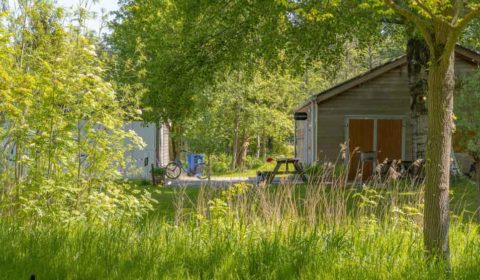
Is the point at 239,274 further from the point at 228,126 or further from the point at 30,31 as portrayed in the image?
the point at 228,126

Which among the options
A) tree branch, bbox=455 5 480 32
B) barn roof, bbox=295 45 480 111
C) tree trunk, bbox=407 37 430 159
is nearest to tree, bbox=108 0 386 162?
tree trunk, bbox=407 37 430 159

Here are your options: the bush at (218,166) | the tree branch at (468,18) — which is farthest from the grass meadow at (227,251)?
the bush at (218,166)

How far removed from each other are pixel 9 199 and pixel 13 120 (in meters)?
0.84

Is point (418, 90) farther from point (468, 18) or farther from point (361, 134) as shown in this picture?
point (468, 18)

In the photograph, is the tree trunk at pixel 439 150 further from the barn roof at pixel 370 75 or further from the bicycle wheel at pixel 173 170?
the bicycle wheel at pixel 173 170

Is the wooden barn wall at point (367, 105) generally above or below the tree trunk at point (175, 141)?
above

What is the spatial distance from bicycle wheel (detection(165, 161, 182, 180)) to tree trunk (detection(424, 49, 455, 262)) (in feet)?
57.7

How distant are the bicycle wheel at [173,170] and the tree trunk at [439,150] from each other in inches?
692

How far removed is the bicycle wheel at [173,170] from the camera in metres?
21.1

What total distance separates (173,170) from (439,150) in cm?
1807

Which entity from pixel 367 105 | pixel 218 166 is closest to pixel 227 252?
pixel 367 105

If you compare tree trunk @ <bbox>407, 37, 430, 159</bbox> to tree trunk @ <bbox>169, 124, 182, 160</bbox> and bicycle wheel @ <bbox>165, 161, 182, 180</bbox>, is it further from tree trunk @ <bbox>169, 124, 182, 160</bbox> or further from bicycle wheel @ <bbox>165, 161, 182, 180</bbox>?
tree trunk @ <bbox>169, 124, 182, 160</bbox>

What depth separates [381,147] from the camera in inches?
722

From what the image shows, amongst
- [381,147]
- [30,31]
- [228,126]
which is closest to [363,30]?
[381,147]
